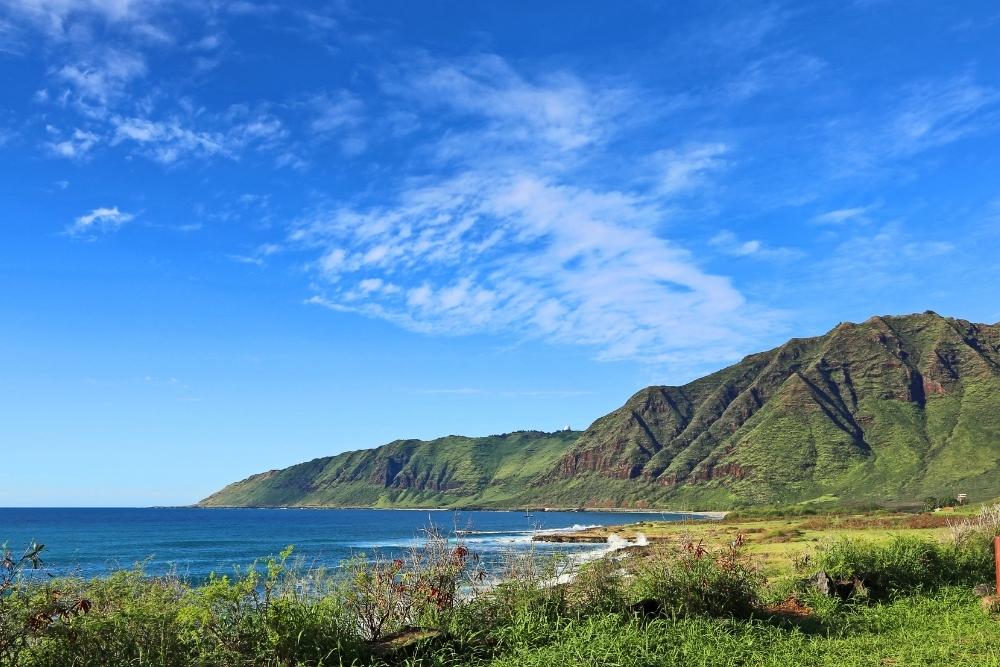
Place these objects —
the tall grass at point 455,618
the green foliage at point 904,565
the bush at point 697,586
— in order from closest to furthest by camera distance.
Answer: the tall grass at point 455,618
the bush at point 697,586
the green foliage at point 904,565

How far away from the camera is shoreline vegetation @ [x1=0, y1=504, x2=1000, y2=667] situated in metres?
9.38

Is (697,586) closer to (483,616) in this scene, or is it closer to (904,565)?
(483,616)

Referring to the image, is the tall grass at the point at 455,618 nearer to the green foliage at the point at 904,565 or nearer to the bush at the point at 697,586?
the bush at the point at 697,586

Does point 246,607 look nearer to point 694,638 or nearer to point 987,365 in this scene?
point 694,638

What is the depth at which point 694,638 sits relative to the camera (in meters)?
11.2

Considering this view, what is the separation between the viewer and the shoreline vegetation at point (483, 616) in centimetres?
938

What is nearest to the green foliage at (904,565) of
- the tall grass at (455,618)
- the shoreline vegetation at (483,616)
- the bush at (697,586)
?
the shoreline vegetation at (483,616)

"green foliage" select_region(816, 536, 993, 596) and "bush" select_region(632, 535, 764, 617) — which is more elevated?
"bush" select_region(632, 535, 764, 617)

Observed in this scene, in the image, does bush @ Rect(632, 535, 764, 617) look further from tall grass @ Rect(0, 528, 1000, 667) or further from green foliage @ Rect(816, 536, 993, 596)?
green foliage @ Rect(816, 536, 993, 596)

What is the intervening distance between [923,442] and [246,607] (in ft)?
602

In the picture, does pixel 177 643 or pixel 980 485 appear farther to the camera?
pixel 980 485

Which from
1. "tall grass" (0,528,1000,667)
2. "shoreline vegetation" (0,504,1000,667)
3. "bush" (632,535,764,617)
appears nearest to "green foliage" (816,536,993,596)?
"shoreline vegetation" (0,504,1000,667)

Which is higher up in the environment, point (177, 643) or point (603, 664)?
point (177, 643)

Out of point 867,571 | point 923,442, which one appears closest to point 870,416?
point 923,442
